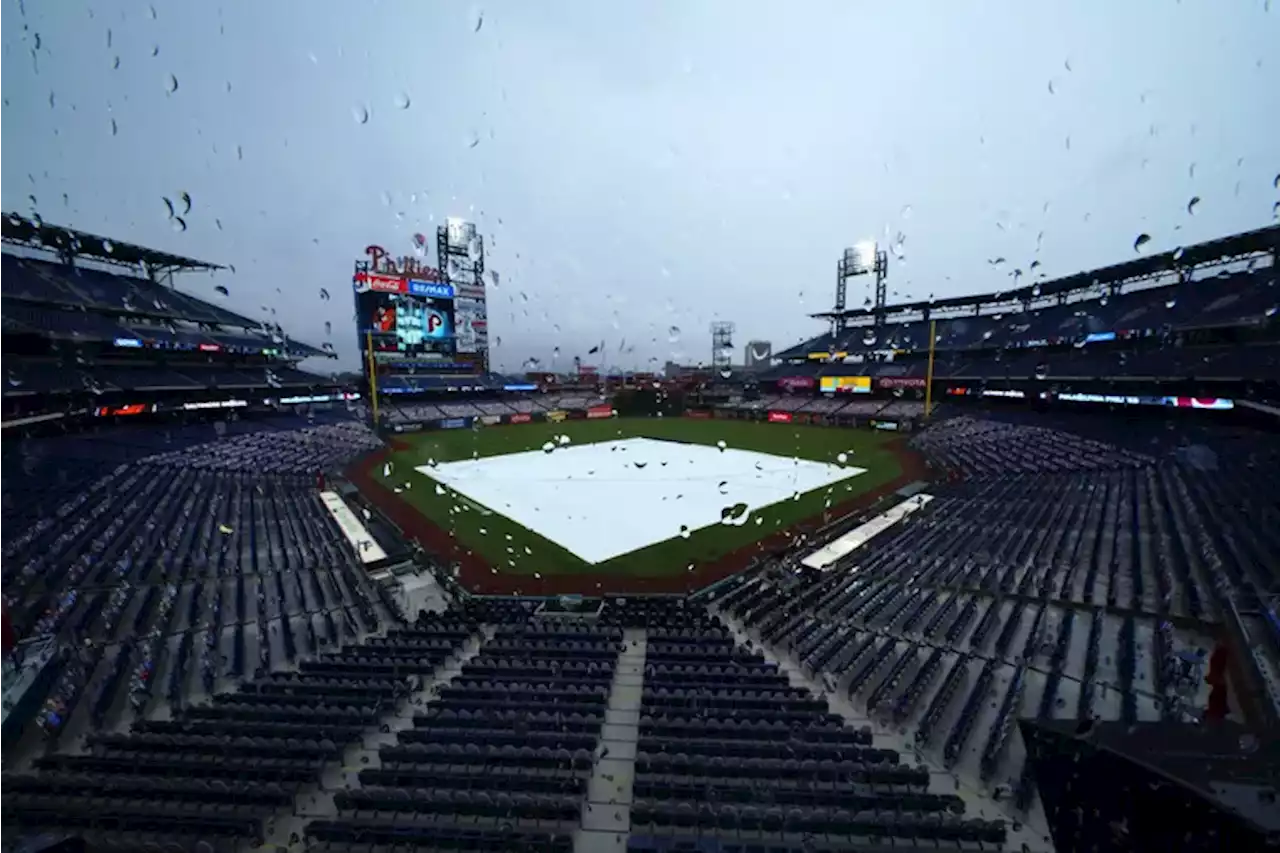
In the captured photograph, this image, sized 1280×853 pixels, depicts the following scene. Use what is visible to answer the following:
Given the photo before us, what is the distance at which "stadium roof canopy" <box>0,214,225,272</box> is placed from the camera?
Result: 3500 cm

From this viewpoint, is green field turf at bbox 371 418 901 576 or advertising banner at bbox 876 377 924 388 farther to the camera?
advertising banner at bbox 876 377 924 388

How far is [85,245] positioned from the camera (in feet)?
133

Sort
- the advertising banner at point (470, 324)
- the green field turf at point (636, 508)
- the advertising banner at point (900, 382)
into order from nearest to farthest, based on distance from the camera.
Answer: the green field turf at point (636, 508)
the advertising banner at point (900, 382)
the advertising banner at point (470, 324)

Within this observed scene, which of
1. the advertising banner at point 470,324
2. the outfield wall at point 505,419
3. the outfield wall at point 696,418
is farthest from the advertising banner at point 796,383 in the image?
the advertising banner at point 470,324

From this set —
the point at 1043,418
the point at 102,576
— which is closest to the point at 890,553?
the point at 102,576

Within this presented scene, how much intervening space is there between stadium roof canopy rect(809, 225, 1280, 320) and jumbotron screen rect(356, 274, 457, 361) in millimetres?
58632

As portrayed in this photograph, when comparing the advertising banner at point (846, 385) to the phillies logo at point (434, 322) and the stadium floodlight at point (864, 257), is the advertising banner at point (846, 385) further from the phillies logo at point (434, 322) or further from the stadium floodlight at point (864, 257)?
the phillies logo at point (434, 322)

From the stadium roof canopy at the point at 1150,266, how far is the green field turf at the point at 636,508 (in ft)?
72.9

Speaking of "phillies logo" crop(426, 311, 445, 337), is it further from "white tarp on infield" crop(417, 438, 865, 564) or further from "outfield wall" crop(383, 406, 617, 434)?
"white tarp on infield" crop(417, 438, 865, 564)

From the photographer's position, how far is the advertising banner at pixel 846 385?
203 feet

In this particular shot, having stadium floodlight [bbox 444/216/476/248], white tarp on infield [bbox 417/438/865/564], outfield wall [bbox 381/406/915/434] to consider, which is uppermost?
stadium floodlight [bbox 444/216/476/248]

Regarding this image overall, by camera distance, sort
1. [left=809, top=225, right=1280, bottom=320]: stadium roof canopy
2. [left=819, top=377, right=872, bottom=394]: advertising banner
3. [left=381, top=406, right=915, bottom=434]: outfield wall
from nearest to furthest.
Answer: [left=809, top=225, right=1280, bottom=320]: stadium roof canopy
[left=381, top=406, right=915, bottom=434]: outfield wall
[left=819, top=377, right=872, bottom=394]: advertising banner

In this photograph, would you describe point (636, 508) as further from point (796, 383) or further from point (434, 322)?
point (796, 383)

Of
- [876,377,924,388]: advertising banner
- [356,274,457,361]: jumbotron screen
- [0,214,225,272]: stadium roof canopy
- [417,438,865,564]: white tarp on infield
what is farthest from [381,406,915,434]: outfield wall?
[0,214,225,272]: stadium roof canopy
